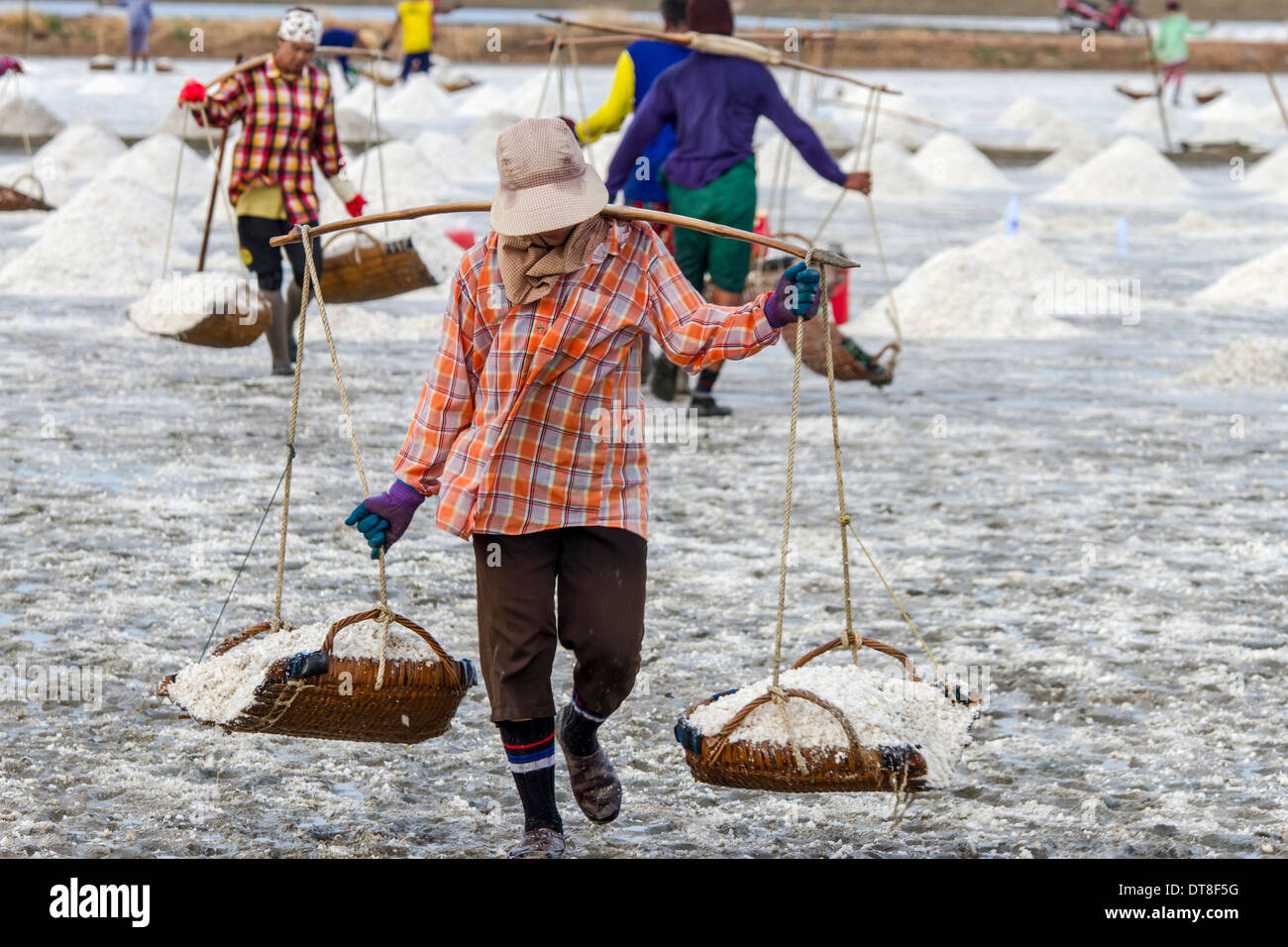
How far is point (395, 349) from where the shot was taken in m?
10.9

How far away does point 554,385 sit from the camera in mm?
Answer: 3777

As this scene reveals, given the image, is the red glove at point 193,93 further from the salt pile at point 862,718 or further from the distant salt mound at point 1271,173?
the distant salt mound at point 1271,173

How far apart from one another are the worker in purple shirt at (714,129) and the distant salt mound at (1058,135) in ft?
60.8

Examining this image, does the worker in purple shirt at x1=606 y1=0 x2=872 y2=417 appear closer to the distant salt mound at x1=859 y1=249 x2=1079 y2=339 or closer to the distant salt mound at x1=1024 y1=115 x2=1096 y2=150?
the distant salt mound at x1=859 y1=249 x2=1079 y2=339

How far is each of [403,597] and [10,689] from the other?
4.66 ft

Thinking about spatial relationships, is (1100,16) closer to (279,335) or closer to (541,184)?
(279,335)

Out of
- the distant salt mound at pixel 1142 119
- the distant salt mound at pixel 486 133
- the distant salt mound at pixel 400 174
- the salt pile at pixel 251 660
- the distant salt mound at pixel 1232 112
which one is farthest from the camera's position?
the distant salt mound at pixel 1142 119

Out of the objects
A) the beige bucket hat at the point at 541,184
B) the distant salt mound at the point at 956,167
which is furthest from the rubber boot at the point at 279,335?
the distant salt mound at the point at 956,167

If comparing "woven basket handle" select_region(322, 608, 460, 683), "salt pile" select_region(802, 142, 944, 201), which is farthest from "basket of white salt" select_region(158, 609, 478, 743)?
"salt pile" select_region(802, 142, 944, 201)

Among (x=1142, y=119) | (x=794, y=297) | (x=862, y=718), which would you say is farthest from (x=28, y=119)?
(x=862, y=718)

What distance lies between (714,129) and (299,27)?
6.38 feet

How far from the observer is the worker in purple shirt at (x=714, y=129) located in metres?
8.27

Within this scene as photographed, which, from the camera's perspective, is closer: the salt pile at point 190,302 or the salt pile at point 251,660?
the salt pile at point 251,660

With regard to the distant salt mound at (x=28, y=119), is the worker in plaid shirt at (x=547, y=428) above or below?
below
